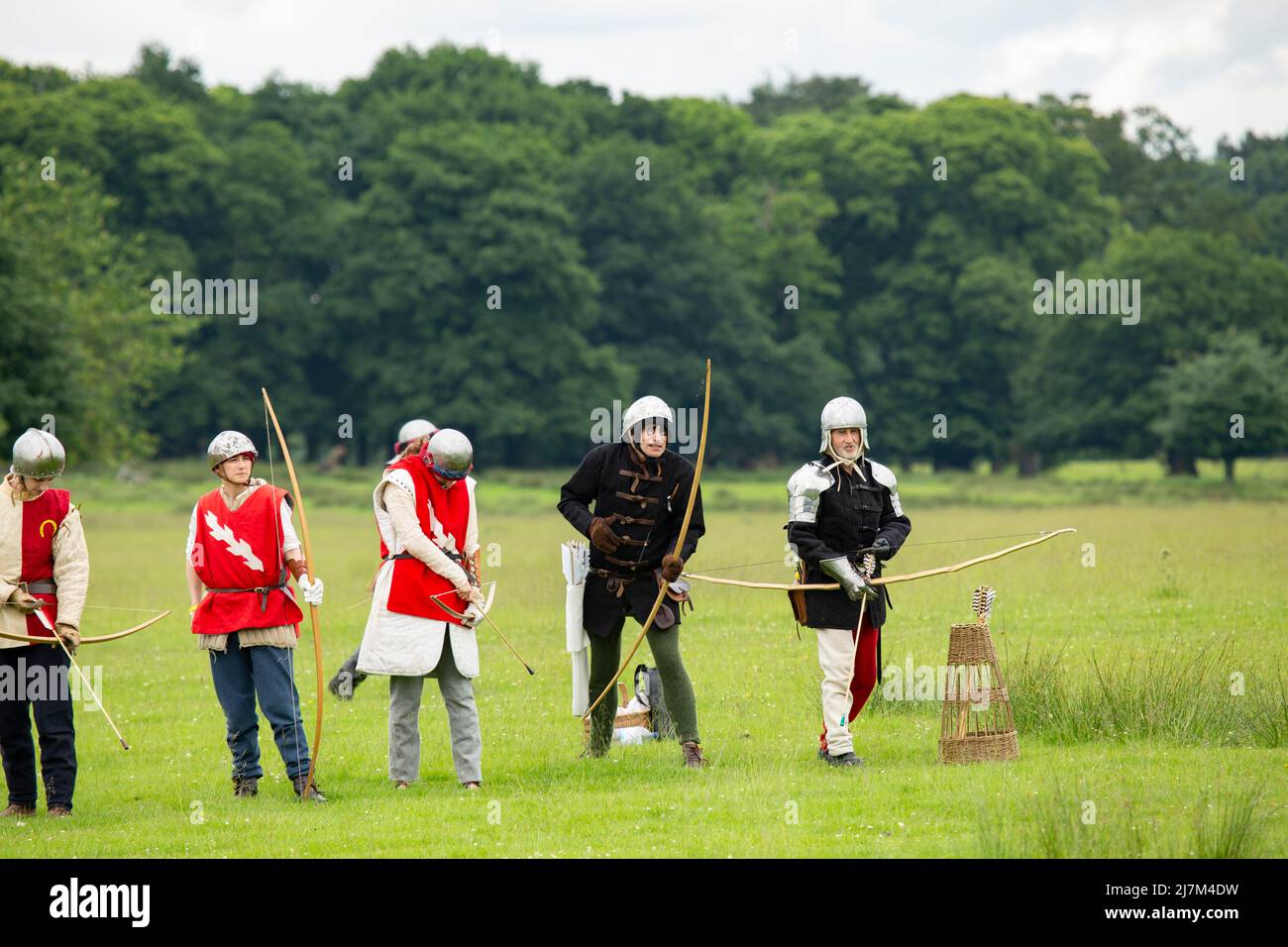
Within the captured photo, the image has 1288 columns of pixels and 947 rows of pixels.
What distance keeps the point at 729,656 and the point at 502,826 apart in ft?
21.4

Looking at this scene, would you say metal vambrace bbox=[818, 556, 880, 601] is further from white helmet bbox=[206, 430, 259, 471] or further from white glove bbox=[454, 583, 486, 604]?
white helmet bbox=[206, 430, 259, 471]

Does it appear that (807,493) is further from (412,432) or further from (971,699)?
(412,432)

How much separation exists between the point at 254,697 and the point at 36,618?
1.35 m

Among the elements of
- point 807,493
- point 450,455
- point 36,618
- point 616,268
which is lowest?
point 36,618

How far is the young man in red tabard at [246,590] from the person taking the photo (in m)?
9.48

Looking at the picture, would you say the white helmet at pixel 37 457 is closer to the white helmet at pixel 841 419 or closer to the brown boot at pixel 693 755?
the brown boot at pixel 693 755

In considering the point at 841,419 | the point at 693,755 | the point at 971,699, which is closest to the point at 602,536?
the point at 693,755

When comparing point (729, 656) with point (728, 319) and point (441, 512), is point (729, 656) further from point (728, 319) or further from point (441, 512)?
point (728, 319)

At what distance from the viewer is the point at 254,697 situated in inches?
384

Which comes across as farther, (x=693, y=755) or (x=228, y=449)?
(x=693, y=755)

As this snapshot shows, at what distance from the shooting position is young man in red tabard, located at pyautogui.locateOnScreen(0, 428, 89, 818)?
938cm

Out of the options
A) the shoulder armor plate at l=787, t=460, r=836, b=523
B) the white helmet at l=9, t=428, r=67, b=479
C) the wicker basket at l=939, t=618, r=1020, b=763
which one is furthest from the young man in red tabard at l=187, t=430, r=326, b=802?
the wicker basket at l=939, t=618, r=1020, b=763

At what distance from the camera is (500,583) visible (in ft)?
73.3
